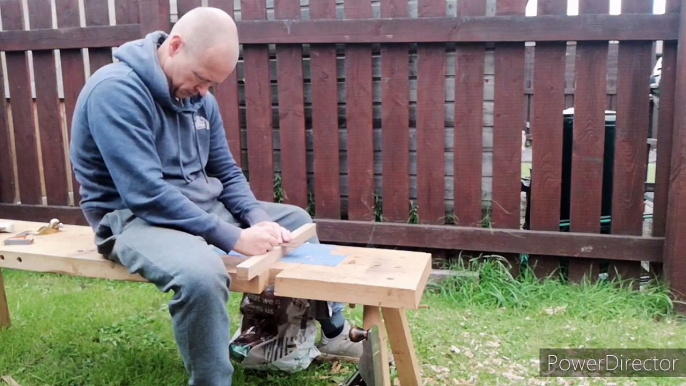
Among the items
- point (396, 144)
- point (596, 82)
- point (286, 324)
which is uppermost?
point (596, 82)

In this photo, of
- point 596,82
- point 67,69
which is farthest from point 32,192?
point 596,82

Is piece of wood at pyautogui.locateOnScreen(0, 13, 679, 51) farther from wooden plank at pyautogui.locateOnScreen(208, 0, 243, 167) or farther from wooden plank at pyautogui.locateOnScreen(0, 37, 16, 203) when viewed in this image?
wooden plank at pyautogui.locateOnScreen(0, 37, 16, 203)

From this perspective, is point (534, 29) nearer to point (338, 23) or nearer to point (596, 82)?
point (596, 82)

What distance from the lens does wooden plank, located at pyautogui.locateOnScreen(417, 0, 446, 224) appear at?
361 centimetres

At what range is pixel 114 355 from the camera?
2.84m

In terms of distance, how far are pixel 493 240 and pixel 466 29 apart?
4.13 feet

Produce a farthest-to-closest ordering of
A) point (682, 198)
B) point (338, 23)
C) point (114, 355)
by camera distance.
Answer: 1. point (338, 23)
2. point (682, 198)
3. point (114, 355)

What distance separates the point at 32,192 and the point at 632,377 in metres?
4.05

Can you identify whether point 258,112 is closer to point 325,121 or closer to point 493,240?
point 325,121

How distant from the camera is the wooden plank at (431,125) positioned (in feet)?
11.8

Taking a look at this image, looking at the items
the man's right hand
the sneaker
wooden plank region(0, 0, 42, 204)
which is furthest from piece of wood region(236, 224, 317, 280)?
wooden plank region(0, 0, 42, 204)

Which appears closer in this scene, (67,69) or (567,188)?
(567,188)

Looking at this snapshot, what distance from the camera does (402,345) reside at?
2352 mm

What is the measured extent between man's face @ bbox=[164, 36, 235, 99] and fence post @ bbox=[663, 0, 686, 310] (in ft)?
7.84
